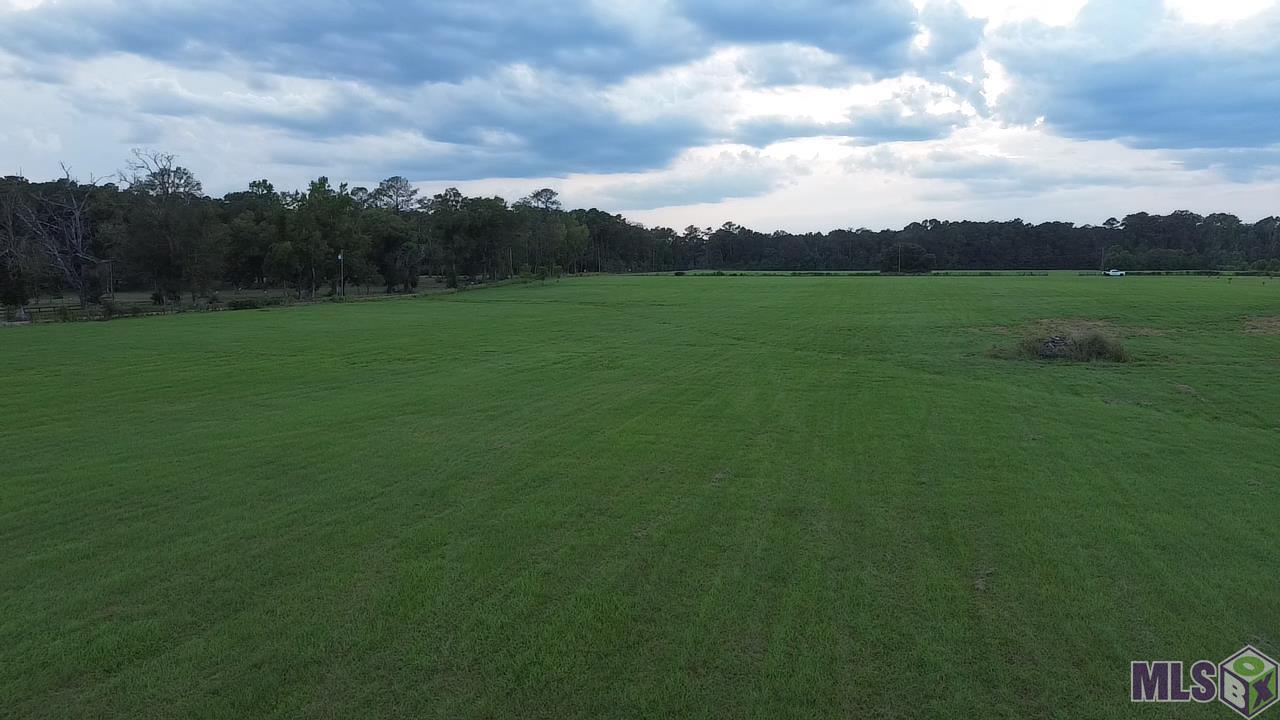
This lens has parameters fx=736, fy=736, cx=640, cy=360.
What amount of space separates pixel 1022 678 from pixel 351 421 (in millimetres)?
11129

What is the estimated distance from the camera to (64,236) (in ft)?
196

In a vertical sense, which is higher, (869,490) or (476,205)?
(476,205)

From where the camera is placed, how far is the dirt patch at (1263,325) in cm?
2866

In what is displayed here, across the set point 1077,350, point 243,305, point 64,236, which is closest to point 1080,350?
point 1077,350

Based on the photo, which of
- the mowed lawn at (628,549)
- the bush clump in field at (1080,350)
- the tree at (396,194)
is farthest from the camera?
the tree at (396,194)

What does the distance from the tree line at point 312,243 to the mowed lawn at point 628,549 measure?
51222 mm

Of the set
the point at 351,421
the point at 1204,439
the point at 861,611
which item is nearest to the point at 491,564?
the point at 861,611

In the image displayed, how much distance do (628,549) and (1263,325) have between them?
3520cm

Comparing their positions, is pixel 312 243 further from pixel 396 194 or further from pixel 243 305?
pixel 396 194

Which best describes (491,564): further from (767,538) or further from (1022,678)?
(1022,678)

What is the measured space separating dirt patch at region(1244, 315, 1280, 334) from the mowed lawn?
17.0 metres

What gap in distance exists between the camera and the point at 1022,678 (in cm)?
470

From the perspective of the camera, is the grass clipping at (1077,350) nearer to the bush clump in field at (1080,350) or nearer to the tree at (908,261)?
the bush clump in field at (1080,350)

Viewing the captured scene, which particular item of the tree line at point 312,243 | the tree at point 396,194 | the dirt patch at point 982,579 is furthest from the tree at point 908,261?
the dirt patch at point 982,579
